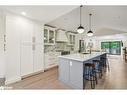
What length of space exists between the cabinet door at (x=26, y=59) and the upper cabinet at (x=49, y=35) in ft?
5.20

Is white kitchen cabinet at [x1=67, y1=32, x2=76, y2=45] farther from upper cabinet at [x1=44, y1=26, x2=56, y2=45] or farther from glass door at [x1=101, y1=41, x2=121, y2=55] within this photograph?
glass door at [x1=101, y1=41, x2=121, y2=55]

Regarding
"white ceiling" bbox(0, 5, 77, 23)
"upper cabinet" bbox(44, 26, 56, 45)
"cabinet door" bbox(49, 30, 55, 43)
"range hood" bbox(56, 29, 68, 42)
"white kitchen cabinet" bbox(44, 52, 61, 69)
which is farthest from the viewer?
"range hood" bbox(56, 29, 68, 42)

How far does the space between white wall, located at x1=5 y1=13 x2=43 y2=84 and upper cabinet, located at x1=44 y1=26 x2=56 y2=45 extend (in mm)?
1816

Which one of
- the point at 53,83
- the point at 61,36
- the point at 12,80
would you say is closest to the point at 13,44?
the point at 12,80

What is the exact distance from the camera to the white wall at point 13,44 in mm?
3744

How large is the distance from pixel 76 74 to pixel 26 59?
211 cm

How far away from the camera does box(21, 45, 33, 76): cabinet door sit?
430 centimetres

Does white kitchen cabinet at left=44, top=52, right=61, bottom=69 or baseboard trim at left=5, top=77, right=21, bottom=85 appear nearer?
baseboard trim at left=5, top=77, right=21, bottom=85

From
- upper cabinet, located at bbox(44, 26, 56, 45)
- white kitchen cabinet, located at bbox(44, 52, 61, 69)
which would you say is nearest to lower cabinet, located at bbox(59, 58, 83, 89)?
white kitchen cabinet, located at bbox(44, 52, 61, 69)

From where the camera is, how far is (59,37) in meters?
7.16

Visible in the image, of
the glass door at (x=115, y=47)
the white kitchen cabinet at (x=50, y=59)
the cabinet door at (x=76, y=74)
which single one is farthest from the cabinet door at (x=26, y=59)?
the glass door at (x=115, y=47)

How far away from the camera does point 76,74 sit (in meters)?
3.39
